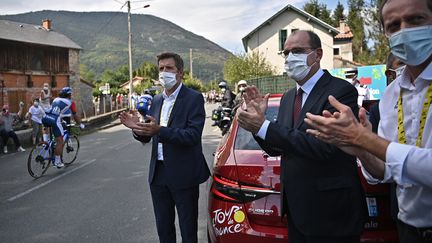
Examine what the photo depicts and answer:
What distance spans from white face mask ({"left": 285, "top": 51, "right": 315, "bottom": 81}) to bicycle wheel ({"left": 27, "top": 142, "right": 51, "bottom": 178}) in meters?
7.23

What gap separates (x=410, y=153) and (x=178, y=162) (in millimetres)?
2152

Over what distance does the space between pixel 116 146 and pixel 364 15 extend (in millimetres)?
19695

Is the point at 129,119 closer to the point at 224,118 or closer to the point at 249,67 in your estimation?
the point at 224,118

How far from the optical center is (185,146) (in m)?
3.29

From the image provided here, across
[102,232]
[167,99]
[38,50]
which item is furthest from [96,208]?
[38,50]

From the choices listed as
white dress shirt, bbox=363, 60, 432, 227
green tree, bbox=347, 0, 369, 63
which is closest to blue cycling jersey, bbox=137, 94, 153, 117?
white dress shirt, bbox=363, 60, 432, 227

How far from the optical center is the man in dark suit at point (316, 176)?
7.15 ft

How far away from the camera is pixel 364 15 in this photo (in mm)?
25484

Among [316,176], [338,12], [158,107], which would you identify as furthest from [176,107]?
[338,12]

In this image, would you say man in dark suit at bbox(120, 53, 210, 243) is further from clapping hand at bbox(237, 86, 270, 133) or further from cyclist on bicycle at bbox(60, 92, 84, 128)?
cyclist on bicycle at bbox(60, 92, 84, 128)

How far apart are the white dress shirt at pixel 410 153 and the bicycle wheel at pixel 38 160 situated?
7.88 meters

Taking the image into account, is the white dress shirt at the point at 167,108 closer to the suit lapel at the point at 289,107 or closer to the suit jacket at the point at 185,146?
the suit jacket at the point at 185,146

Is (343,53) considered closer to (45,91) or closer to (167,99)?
(45,91)

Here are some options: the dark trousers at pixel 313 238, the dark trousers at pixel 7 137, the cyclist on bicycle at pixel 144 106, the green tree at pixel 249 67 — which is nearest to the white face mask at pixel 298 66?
the dark trousers at pixel 313 238
